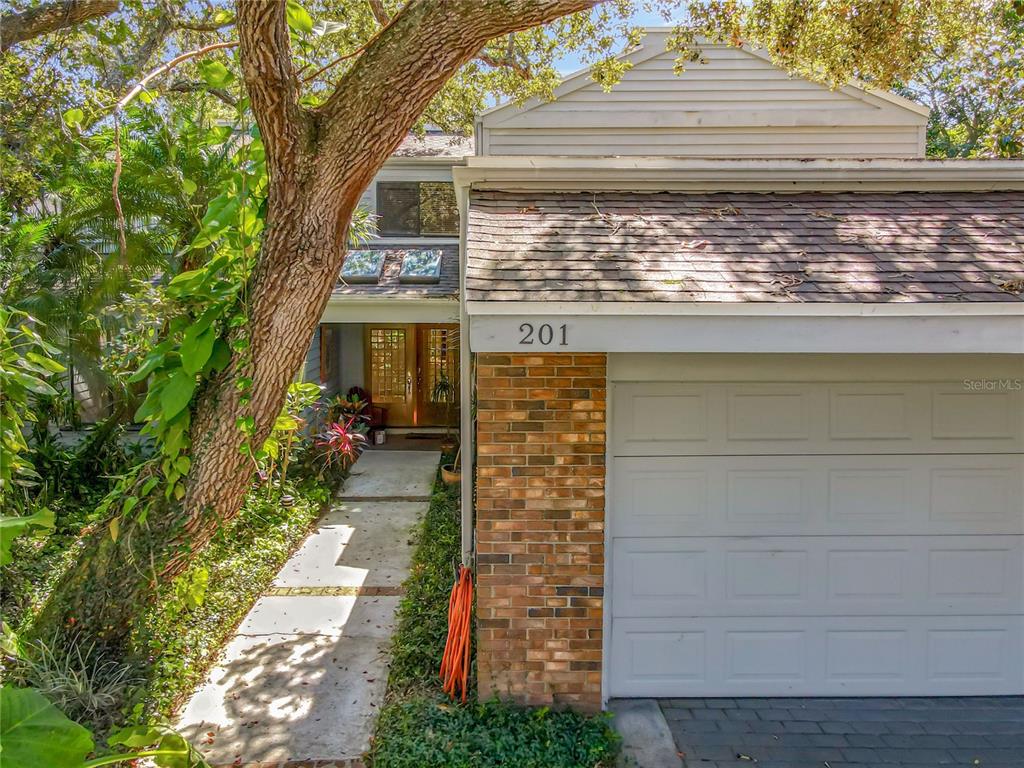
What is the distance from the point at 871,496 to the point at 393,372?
10.4 meters

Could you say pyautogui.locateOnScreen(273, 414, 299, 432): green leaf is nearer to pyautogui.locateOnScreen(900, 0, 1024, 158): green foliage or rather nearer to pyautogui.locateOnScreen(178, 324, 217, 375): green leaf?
pyautogui.locateOnScreen(178, 324, 217, 375): green leaf

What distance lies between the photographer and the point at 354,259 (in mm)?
10836

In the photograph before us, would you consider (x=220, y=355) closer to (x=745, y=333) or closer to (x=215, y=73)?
(x=215, y=73)

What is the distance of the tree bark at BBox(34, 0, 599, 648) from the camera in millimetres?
3766

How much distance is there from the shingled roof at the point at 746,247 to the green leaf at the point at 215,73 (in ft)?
5.86

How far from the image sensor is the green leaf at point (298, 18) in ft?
13.4

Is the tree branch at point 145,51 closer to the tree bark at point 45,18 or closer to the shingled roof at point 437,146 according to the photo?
the tree bark at point 45,18

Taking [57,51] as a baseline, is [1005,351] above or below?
below

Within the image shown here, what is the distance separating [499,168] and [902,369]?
3.19 meters

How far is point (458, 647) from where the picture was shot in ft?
14.7

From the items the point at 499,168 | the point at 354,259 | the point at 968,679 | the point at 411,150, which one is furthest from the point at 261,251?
the point at 411,150

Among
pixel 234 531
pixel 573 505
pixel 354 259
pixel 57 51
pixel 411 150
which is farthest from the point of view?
pixel 411 150

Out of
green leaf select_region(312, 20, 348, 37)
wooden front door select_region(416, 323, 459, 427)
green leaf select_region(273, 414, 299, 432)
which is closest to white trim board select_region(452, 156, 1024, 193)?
green leaf select_region(312, 20, 348, 37)

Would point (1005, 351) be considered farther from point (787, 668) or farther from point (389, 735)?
point (389, 735)
